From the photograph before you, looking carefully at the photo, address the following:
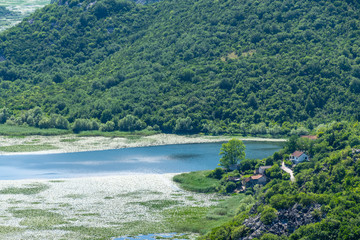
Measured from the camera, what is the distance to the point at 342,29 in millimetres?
191625

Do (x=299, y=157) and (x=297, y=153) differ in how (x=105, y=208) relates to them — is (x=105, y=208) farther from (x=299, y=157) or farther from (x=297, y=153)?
(x=297, y=153)

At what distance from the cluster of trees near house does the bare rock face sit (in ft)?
1.06

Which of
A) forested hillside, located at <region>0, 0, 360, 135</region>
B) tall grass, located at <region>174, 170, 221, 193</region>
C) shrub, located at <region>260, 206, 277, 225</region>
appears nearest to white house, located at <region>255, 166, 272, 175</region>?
tall grass, located at <region>174, 170, 221, 193</region>

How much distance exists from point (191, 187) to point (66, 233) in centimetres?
2886

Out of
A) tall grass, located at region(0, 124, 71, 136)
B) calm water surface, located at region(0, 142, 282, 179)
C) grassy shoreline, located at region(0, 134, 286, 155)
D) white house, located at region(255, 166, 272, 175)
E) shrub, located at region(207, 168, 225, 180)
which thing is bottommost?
shrub, located at region(207, 168, 225, 180)

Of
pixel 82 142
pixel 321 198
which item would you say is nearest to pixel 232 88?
pixel 82 142

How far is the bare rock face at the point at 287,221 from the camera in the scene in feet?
228

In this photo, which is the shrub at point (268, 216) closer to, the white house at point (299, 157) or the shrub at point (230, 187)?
the shrub at point (230, 187)

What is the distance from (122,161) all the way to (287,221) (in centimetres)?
6308

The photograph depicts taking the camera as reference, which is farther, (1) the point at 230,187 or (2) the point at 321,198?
(1) the point at 230,187

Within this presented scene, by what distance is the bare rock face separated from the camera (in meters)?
69.5

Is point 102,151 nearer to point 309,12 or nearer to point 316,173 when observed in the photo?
point 316,173

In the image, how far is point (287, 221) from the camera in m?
70.8

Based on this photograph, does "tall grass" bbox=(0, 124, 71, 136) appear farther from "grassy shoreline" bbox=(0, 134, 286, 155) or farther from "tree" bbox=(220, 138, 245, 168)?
"tree" bbox=(220, 138, 245, 168)
